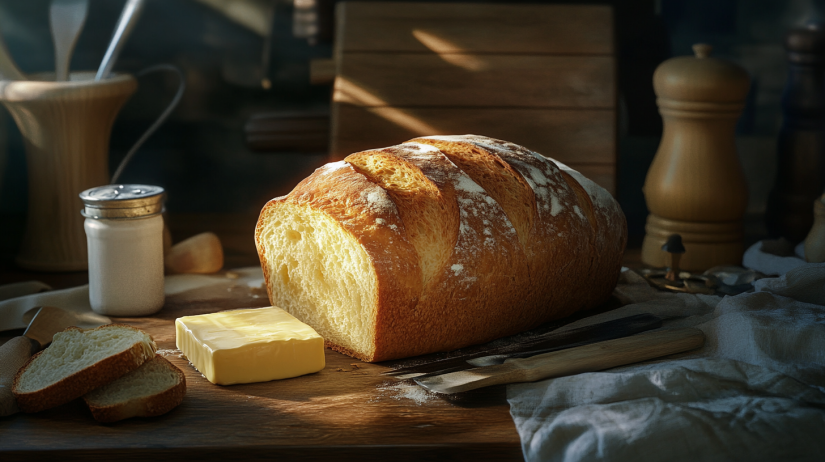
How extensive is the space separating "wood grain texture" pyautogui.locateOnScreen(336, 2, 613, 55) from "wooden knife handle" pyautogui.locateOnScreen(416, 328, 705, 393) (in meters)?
1.03

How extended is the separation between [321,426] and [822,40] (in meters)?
1.62

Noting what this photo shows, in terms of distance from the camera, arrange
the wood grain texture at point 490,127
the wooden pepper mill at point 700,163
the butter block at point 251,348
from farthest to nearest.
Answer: the wood grain texture at point 490,127 → the wooden pepper mill at point 700,163 → the butter block at point 251,348

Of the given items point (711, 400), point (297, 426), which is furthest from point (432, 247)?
point (711, 400)

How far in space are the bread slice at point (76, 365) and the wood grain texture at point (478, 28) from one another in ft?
3.69

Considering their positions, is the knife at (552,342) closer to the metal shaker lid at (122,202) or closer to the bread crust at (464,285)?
the bread crust at (464,285)

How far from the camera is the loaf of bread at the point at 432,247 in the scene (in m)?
1.23

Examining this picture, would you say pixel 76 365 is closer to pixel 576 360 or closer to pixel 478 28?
pixel 576 360

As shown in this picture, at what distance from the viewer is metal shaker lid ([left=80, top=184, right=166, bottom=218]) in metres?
1.46

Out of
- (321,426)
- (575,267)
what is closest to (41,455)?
(321,426)

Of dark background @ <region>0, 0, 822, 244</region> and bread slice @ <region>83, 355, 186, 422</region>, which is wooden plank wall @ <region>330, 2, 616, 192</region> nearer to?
dark background @ <region>0, 0, 822, 244</region>

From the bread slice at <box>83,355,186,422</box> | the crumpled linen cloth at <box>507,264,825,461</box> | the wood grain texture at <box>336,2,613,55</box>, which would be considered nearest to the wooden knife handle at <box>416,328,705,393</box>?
the crumpled linen cloth at <box>507,264,825,461</box>

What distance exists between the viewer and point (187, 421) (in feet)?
3.48

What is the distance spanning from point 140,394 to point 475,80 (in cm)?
130

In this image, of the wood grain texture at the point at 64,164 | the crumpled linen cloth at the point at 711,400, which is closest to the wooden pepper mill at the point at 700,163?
the crumpled linen cloth at the point at 711,400
